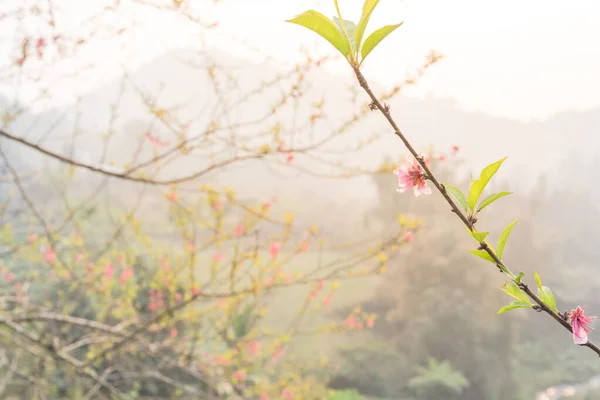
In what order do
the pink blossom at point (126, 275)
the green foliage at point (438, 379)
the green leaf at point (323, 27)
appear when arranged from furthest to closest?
the green foliage at point (438, 379) → the pink blossom at point (126, 275) → the green leaf at point (323, 27)

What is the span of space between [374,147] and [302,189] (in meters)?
1.47

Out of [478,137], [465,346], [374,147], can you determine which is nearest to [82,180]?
[374,147]

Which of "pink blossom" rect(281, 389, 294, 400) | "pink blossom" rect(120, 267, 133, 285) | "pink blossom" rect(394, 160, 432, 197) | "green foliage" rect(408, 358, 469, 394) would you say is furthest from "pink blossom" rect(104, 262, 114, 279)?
Result: "green foliage" rect(408, 358, 469, 394)

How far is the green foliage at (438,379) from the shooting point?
4.23 metres

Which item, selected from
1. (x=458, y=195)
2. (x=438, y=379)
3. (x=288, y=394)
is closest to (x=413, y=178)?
(x=458, y=195)

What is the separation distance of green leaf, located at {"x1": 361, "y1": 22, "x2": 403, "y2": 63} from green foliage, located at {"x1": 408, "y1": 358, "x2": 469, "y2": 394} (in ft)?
14.9

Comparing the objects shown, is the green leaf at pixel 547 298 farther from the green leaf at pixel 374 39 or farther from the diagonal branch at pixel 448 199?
the green leaf at pixel 374 39

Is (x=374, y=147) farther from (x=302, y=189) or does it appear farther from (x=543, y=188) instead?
(x=543, y=188)

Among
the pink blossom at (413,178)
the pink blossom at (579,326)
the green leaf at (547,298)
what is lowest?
the pink blossom at (579,326)

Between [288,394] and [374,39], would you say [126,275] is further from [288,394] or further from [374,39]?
[374,39]

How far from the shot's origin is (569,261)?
20.2 ft

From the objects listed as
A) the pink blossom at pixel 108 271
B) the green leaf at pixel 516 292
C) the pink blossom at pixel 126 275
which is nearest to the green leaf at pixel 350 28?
the green leaf at pixel 516 292

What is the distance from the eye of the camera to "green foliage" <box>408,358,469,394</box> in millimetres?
4234

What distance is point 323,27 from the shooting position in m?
0.22
